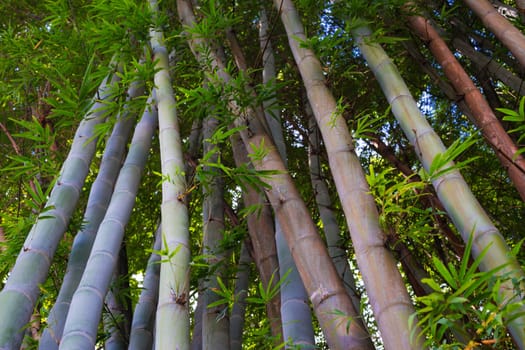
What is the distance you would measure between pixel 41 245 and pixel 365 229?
1065mm

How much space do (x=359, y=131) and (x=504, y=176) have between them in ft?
8.04

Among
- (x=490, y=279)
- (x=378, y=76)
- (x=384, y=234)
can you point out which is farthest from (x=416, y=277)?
(x=490, y=279)

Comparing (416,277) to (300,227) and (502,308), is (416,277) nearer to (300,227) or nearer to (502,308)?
(300,227)

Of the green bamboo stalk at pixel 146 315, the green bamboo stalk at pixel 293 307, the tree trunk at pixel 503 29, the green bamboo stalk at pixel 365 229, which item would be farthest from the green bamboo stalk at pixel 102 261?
the tree trunk at pixel 503 29

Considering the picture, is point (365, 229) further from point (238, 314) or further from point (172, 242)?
point (238, 314)

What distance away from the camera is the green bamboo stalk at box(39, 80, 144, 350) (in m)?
Answer: 1.94

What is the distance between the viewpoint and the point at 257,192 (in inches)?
82.7

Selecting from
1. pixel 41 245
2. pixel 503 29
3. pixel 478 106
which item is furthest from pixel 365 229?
pixel 503 29

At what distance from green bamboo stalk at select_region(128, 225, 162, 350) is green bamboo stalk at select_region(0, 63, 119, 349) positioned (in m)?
0.40

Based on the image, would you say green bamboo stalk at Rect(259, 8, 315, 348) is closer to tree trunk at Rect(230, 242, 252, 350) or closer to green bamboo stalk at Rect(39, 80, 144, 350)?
tree trunk at Rect(230, 242, 252, 350)

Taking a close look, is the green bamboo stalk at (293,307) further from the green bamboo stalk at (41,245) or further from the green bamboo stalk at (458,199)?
the green bamboo stalk at (41,245)

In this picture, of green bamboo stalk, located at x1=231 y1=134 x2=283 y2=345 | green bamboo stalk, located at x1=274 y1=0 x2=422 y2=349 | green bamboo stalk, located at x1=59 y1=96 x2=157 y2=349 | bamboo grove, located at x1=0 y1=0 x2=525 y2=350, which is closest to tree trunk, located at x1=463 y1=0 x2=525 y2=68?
bamboo grove, located at x1=0 y1=0 x2=525 y2=350

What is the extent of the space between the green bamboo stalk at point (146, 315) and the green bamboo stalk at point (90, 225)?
0.28m

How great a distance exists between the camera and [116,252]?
184cm
